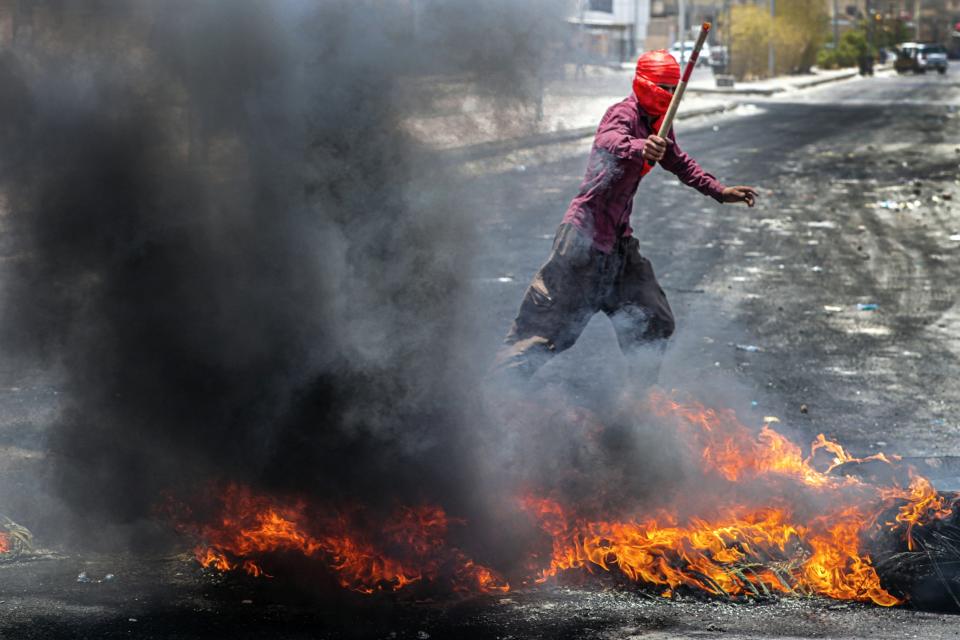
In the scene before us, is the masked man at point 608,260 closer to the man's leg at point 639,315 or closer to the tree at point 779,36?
the man's leg at point 639,315

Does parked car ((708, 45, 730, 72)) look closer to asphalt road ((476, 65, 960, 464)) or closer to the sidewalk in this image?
asphalt road ((476, 65, 960, 464))

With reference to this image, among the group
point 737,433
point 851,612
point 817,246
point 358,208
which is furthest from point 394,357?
point 817,246

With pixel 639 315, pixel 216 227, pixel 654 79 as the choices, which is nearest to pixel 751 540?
pixel 639 315

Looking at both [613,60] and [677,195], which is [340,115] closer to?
[613,60]

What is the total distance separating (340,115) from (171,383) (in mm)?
1137

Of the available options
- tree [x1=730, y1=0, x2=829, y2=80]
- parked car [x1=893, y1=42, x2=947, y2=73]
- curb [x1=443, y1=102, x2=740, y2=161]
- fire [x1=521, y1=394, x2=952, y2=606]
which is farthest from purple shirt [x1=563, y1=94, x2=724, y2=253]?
parked car [x1=893, y1=42, x2=947, y2=73]

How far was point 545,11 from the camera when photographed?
4.61 m

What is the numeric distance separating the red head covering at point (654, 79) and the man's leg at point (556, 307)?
398 millimetres

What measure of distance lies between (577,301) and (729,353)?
2579mm

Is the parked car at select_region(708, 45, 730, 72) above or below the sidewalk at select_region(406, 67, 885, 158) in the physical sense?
above

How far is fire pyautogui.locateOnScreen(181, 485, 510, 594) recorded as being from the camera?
12.2 feet

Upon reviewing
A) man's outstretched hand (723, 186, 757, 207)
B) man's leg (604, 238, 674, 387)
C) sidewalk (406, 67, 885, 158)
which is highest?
sidewalk (406, 67, 885, 158)

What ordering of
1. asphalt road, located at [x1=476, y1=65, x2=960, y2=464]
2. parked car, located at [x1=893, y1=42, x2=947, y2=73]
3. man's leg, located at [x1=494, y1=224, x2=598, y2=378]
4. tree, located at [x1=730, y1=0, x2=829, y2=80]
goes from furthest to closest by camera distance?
parked car, located at [x1=893, y1=42, x2=947, y2=73]
tree, located at [x1=730, y1=0, x2=829, y2=80]
asphalt road, located at [x1=476, y1=65, x2=960, y2=464]
man's leg, located at [x1=494, y1=224, x2=598, y2=378]

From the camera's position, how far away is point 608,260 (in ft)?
14.8
